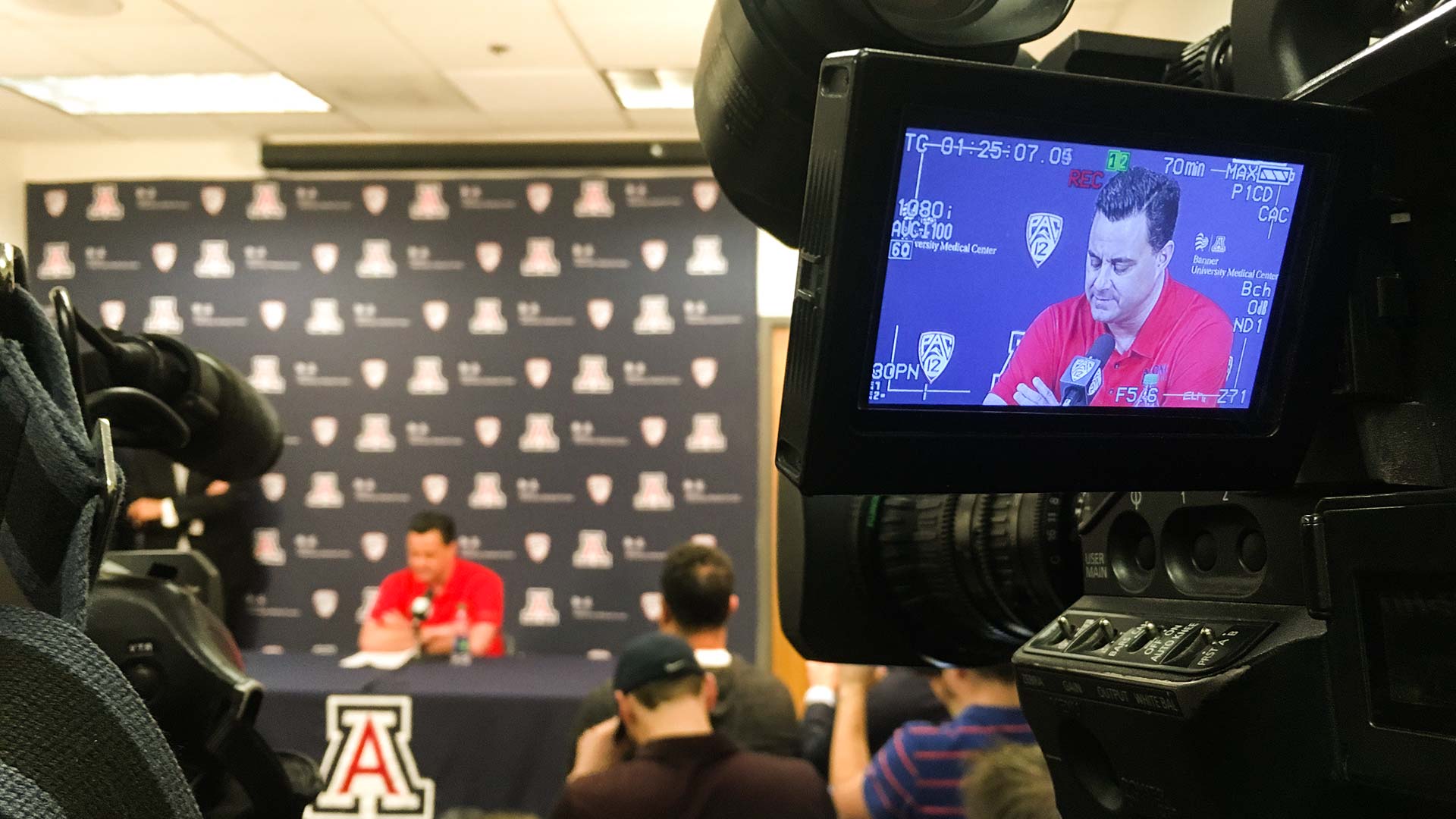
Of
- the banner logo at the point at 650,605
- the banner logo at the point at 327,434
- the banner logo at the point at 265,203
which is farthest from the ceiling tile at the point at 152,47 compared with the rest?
the banner logo at the point at 650,605

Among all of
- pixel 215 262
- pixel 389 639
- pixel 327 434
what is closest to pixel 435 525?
pixel 389 639

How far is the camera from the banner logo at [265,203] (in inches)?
179

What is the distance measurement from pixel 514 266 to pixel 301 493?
3.92 feet

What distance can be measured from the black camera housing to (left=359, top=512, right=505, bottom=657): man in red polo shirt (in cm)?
336

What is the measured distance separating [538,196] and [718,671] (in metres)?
2.50

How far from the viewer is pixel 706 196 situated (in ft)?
14.5

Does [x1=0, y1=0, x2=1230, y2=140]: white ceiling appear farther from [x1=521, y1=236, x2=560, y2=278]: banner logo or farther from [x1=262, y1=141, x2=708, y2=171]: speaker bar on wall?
[x1=521, y1=236, x2=560, y2=278]: banner logo

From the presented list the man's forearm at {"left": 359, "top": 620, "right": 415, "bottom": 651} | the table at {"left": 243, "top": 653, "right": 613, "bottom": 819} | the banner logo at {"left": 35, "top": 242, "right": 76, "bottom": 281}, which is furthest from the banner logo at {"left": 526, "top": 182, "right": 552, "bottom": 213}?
the table at {"left": 243, "top": 653, "right": 613, "bottom": 819}

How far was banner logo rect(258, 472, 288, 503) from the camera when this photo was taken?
447 centimetres

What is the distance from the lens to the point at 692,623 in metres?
2.63

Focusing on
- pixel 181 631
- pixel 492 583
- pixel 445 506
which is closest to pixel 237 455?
pixel 181 631

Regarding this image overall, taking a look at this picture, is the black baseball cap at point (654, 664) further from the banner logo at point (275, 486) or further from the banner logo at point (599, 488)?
the banner logo at point (275, 486)

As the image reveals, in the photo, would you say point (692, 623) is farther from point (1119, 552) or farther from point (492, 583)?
point (1119, 552)

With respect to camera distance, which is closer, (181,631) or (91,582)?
(91,582)
